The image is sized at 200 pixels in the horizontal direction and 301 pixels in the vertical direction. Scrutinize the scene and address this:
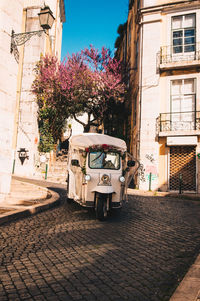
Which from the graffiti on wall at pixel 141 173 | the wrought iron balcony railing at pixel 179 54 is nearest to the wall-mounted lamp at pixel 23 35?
the wrought iron balcony railing at pixel 179 54

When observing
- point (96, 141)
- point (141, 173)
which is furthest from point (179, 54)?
point (96, 141)

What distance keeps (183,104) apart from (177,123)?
1287mm

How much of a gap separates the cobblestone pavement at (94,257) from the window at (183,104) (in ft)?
33.2

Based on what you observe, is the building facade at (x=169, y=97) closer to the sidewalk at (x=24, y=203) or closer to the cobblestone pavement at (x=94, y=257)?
the sidewalk at (x=24, y=203)

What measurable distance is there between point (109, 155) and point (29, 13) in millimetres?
17553

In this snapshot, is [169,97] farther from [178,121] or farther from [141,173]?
[141,173]

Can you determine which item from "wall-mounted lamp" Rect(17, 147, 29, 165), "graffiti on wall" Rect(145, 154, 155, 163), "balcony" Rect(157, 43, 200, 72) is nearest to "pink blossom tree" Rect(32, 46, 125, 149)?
"wall-mounted lamp" Rect(17, 147, 29, 165)

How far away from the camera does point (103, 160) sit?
23.8 ft

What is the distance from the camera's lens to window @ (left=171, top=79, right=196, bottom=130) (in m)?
15.9

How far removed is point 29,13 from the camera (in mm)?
20094

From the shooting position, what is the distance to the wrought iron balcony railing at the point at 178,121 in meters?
15.7

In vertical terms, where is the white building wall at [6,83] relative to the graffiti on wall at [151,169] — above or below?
above

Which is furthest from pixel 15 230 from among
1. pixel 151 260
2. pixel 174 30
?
pixel 174 30

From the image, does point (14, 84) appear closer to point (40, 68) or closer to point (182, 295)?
point (182, 295)
